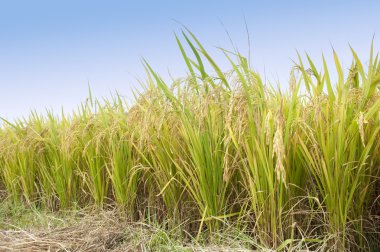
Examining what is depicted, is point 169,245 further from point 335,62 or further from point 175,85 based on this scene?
point 335,62

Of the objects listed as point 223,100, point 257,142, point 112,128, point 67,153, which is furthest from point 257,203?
point 67,153

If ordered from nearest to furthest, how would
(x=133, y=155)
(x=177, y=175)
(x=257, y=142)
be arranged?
(x=257, y=142), (x=177, y=175), (x=133, y=155)

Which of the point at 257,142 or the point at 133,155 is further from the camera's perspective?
the point at 133,155

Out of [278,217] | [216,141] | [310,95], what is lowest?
[278,217]

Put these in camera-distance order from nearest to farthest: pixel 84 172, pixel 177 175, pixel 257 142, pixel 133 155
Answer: pixel 257 142 → pixel 177 175 → pixel 133 155 → pixel 84 172

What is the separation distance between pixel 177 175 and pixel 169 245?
0.44m

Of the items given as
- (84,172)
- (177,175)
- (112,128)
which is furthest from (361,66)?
(84,172)

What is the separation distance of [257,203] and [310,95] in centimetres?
69

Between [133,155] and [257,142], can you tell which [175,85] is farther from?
[133,155]

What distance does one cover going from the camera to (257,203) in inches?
85.0

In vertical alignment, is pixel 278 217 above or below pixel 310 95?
below

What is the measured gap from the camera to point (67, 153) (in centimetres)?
377

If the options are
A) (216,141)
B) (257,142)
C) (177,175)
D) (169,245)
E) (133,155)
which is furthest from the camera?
(133,155)

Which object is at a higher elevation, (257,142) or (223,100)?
(223,100)
